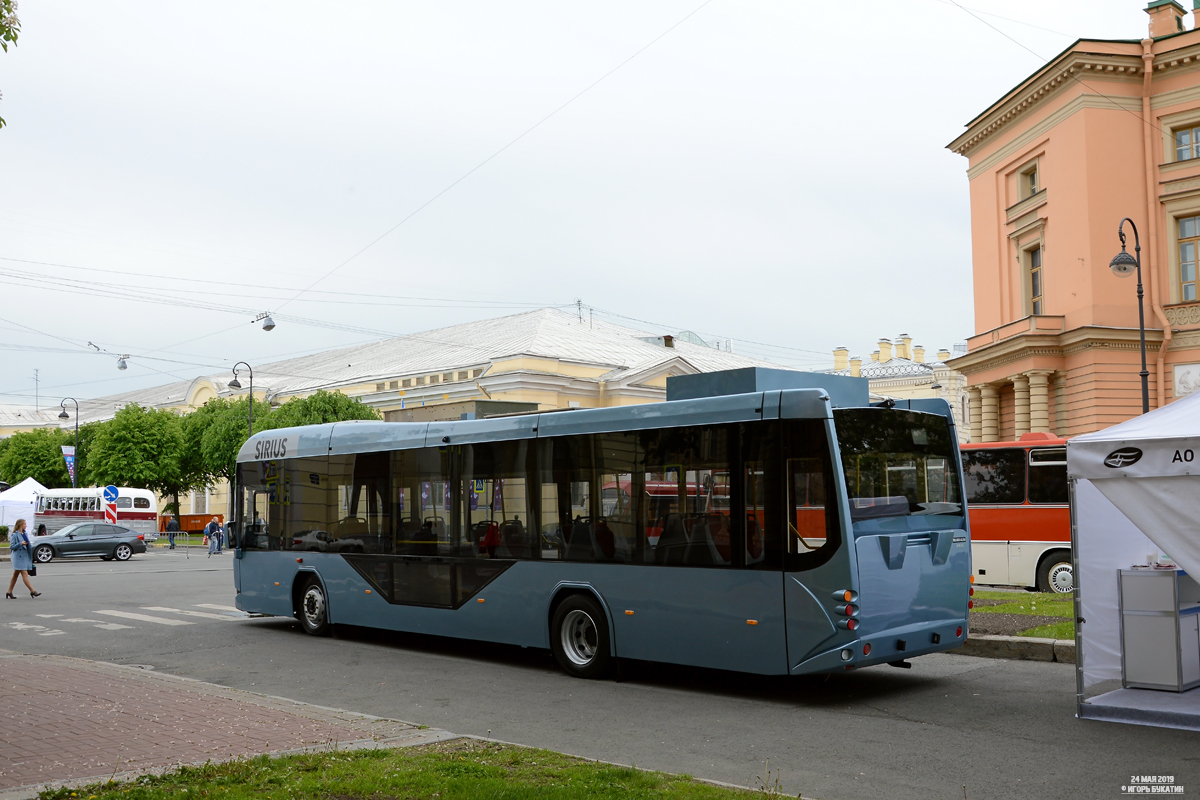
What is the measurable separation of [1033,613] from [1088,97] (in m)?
27.2

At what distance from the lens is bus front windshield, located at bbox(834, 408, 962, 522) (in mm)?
9438

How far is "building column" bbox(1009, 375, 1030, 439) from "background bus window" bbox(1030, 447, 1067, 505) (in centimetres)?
1924

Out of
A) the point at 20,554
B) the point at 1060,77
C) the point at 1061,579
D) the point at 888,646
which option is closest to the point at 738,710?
the point at 888,646

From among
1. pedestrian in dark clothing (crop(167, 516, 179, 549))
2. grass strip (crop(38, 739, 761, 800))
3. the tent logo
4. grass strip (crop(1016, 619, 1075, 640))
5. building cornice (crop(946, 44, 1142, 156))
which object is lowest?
pedestrian in dark clothing (crop(167, 516, 179, 549))

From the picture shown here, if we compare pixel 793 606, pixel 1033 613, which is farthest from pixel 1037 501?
pixel 793 606

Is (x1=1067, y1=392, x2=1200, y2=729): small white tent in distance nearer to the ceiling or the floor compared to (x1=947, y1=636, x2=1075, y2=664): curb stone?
nearer to the ceiling

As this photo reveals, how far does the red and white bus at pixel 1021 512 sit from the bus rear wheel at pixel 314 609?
11941 millimetres

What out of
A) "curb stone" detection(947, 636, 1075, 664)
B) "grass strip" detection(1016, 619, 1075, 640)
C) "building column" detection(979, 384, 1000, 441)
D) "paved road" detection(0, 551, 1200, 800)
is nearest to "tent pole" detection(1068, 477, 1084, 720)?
"paved road" detection(0, 551, 1200, 800)

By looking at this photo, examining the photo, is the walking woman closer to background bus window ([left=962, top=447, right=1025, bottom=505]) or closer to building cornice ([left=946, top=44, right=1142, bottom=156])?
background bus window ([left=962, top=447, right=1025, bottom=505])

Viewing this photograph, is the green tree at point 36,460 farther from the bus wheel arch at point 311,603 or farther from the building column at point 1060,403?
the bus wheel arch at point 311,603

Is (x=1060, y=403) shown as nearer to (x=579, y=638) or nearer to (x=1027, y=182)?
(x=1027, y=182)

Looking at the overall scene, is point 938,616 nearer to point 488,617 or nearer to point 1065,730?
point 1065,730

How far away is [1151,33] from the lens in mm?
38219

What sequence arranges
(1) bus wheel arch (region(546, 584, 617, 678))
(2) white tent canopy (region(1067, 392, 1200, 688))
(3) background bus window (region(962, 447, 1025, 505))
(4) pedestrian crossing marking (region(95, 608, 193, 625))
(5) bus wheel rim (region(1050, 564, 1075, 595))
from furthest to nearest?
(3) background bus window (region(962, 447, 1025, 505)), (5) bus wheel rim (region(1050, 564, 1075, 595)), (4) pedestrian crossing marking (region(95, 608, 193, 625)), (1) bus wheel arch (region(546, 584, 617, 678)), (2) white tent canopy (region(1067, 392, 1200, 688))
